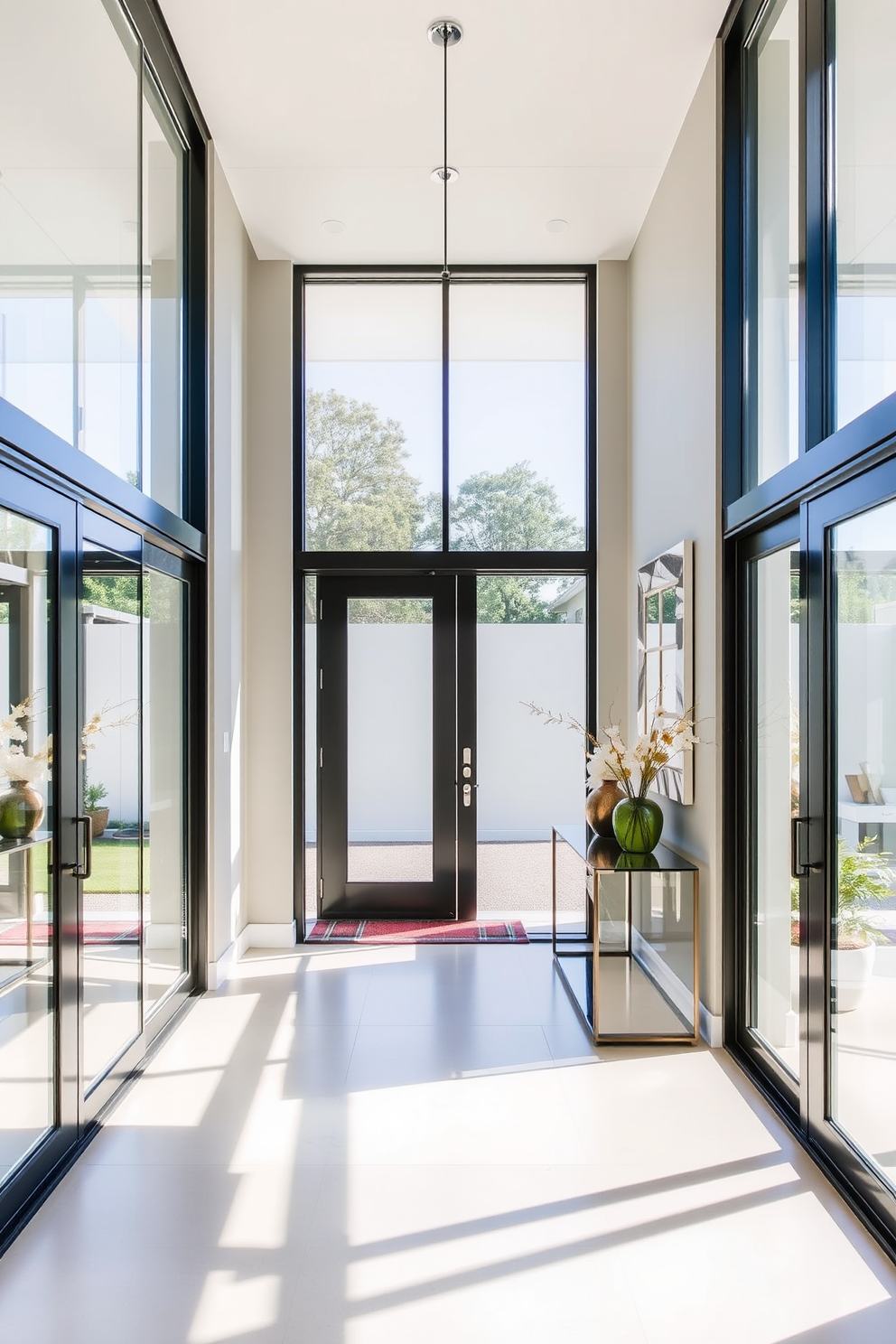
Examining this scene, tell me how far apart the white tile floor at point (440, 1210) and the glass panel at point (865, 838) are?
1.05ft

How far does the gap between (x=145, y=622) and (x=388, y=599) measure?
2101mm

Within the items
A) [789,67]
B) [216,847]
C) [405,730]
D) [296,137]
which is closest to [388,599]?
[405,730]

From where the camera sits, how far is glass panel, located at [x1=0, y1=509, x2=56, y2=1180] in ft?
7.70

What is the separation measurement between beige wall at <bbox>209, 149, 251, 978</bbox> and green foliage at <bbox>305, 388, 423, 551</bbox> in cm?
49

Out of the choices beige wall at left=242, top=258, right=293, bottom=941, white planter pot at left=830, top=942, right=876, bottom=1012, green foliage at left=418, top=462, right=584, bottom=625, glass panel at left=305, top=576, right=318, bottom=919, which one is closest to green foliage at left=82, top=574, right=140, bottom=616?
beige wall at left=242, top=258, right=293, bottom=941

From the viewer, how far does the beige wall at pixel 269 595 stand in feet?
16.5

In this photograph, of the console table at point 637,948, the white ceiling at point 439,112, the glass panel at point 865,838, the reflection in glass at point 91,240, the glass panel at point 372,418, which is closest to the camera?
the glass panel at point 865,838

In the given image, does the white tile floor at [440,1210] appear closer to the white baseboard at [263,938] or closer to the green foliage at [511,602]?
the white baseboard at [263,938]

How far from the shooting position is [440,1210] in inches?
94.4

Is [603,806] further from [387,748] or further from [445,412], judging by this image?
[445,412]

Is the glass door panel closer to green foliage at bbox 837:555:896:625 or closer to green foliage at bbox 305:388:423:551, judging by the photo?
green foliage at bbox 305:388:423:551

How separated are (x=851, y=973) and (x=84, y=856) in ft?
7.66

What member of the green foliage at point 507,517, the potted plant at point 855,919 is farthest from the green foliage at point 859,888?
the green foliage at point 507,517

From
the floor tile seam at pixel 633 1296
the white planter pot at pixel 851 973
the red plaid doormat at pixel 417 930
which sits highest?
the white planter pot at pixel 851 973
